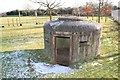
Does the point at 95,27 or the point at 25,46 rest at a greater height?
the point at 95,27

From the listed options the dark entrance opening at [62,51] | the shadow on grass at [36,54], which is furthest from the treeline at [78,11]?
the dark entrance opening at [62,51]

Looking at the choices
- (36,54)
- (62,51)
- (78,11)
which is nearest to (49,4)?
(78,11)

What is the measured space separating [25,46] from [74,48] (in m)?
4.86

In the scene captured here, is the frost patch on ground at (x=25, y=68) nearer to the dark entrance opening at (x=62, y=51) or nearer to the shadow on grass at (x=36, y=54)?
the shadow on grass at (x=36, y=54)

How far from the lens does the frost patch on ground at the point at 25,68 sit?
8516mm

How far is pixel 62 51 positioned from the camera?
10.7 meters

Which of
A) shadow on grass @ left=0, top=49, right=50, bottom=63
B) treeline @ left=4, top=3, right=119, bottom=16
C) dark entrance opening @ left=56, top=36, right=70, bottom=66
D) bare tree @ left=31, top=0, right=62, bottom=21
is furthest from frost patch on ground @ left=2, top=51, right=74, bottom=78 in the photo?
treeline @ left=4, top=3, right=119, bottom=16

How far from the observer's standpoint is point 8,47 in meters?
13.2

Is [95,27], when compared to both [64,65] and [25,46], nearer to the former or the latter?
[64,65]

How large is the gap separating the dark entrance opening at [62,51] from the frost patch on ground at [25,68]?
0.61m

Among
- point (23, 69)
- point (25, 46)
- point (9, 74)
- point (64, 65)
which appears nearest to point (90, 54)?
point (64, 65)

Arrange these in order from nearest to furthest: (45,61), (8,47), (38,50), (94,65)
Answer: (94,65) < (45,61) < (38,50) < (8,47)

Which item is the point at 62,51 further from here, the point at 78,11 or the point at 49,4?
the point at 78,11

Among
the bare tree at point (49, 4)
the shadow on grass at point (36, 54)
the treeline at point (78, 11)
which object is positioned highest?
the bare tree at point (49, 4)
